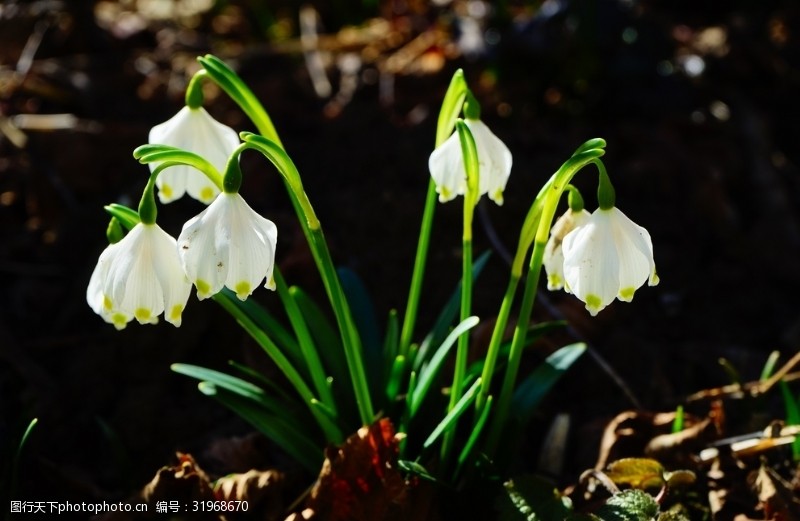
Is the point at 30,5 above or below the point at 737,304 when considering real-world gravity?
above

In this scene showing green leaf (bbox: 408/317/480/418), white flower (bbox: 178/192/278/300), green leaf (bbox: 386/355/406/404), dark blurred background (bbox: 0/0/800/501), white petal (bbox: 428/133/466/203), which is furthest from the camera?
dark blurred background (bbox: 0/0/800/501)

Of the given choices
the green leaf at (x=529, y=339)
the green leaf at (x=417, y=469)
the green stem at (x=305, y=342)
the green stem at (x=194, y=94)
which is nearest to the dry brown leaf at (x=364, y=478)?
the green leaf at (x=417, y=469)

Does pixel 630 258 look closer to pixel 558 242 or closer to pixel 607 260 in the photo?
pixel 607 260

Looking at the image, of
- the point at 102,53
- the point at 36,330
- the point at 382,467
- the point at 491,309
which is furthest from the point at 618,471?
the point at 102,53

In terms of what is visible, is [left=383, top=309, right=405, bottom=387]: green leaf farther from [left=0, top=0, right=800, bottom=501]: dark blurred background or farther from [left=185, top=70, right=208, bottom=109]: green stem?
[left=185, top=70, right=208, bottom=109]: green stem

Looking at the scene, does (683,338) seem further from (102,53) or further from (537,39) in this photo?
(102,53)

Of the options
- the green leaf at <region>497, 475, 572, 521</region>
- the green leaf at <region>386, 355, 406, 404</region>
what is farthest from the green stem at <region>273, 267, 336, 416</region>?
the green leaf at <region>497, 475, 572, 521</region>
